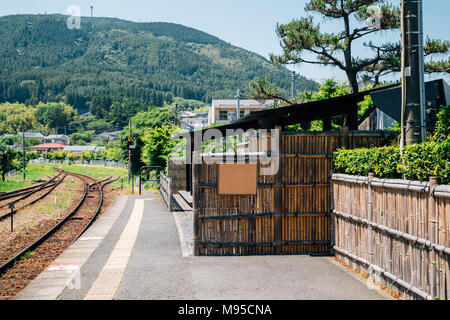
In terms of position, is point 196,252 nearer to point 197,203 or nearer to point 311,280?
point 197,203

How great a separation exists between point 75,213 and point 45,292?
1232cm

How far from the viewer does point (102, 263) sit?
905 cm

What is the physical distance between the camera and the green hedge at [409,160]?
594 cm

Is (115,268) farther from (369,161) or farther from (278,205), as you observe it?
(369,161)

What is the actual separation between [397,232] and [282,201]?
3134mm

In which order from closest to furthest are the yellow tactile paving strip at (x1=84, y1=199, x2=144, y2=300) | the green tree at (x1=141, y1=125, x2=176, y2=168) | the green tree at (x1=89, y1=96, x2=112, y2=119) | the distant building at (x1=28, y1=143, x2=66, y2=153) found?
the yellow tactile paving strip at (x1=84, y1=199, x2=144, y2=300)
the green tree at (x1=141, y1=125, x2=176, y2=168)
the distant building at (x1=28, y1=143, x2=66, y2=153)
the green tree at (x1=89, y1=96, x2=112, y2=119)

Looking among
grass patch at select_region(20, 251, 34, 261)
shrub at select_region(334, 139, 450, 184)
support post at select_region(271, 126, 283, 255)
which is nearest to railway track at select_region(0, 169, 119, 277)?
grass patch at select_region(20, 251, 34, 261)

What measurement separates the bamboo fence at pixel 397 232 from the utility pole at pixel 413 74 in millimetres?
989

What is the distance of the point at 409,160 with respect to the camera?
670 cm

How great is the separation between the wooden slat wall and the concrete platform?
391 mm

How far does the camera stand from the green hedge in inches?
234

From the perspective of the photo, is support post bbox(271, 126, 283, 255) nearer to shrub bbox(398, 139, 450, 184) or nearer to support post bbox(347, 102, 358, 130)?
support post bbox(347, 102, 358, 130)

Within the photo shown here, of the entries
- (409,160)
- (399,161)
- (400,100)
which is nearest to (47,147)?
(400,100)

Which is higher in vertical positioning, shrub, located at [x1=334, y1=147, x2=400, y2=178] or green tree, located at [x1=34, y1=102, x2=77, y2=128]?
green tree, located at [x1=34, y1=102, x2=77, y2=128]
